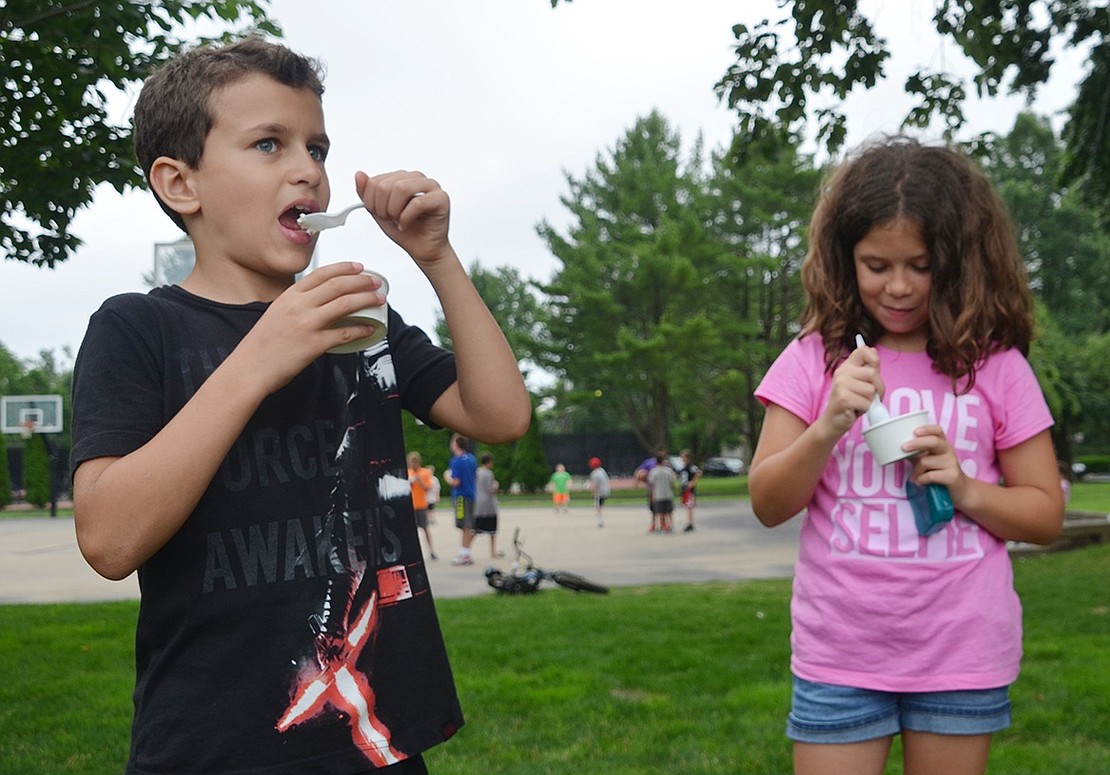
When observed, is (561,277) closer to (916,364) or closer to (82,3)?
(82,3)

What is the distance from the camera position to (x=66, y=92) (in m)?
5.48

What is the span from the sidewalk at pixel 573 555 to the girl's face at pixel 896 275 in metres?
8.11

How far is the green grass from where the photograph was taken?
4.58 m

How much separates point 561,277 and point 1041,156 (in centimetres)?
2609

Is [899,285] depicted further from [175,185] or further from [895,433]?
[175,185]

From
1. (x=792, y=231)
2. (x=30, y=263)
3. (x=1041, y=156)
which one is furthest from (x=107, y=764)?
(x=1041, y=156)

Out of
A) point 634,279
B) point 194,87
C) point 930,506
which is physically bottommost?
point 930,506

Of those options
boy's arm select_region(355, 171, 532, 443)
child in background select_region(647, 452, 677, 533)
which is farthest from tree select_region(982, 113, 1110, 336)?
boy's arm select_region(355, 171, 532, 443)

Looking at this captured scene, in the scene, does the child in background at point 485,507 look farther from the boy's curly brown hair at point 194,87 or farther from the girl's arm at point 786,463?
the boy's curly brown hair at point 194,87

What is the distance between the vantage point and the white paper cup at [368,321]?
4.66 ft

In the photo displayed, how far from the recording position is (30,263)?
5992 mm

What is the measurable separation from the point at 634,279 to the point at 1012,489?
36.8m

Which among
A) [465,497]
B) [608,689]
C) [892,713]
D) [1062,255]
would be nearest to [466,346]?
[892,713]

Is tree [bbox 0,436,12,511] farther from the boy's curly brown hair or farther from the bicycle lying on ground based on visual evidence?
the boy's curly brown hair
